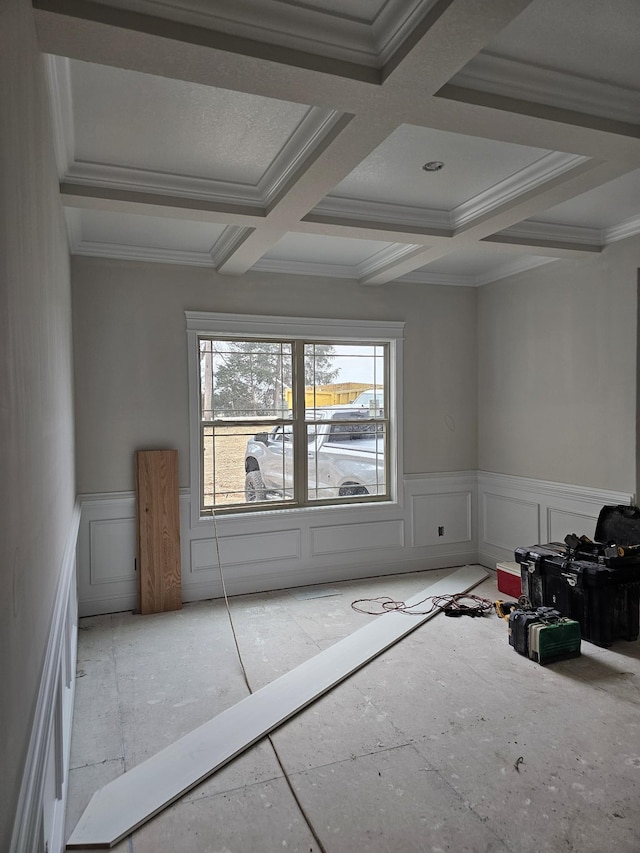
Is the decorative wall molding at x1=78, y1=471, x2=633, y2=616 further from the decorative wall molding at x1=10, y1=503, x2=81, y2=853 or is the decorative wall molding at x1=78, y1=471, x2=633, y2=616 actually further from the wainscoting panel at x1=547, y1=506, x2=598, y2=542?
the decorative wall molding at x1=10, y1=503, x2=81, y2=853

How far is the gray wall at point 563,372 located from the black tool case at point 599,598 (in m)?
0.82

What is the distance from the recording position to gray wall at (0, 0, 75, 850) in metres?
1.05

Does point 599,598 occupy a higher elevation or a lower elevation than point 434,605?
higher

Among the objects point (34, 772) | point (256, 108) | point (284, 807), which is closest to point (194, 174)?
point (256, 108)

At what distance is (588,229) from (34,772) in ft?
15.6

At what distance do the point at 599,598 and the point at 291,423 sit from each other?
291cm

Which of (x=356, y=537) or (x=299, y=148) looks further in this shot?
(x=356, y=537)

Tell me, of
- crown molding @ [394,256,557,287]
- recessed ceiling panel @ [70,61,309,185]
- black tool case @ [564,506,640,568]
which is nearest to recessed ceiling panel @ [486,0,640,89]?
recessed ceiling panel @ [70,61,309,185]

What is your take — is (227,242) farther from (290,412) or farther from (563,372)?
(563,372)

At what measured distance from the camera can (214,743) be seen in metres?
2.80

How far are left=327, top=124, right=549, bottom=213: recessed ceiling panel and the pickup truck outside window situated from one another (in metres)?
2.00

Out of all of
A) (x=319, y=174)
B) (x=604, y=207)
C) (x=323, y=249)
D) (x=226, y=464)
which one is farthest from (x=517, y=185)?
(x=226, y=464)

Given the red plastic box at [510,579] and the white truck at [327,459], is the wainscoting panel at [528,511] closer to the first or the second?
the red plastic box at [510,579]

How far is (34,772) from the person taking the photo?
1256mm
